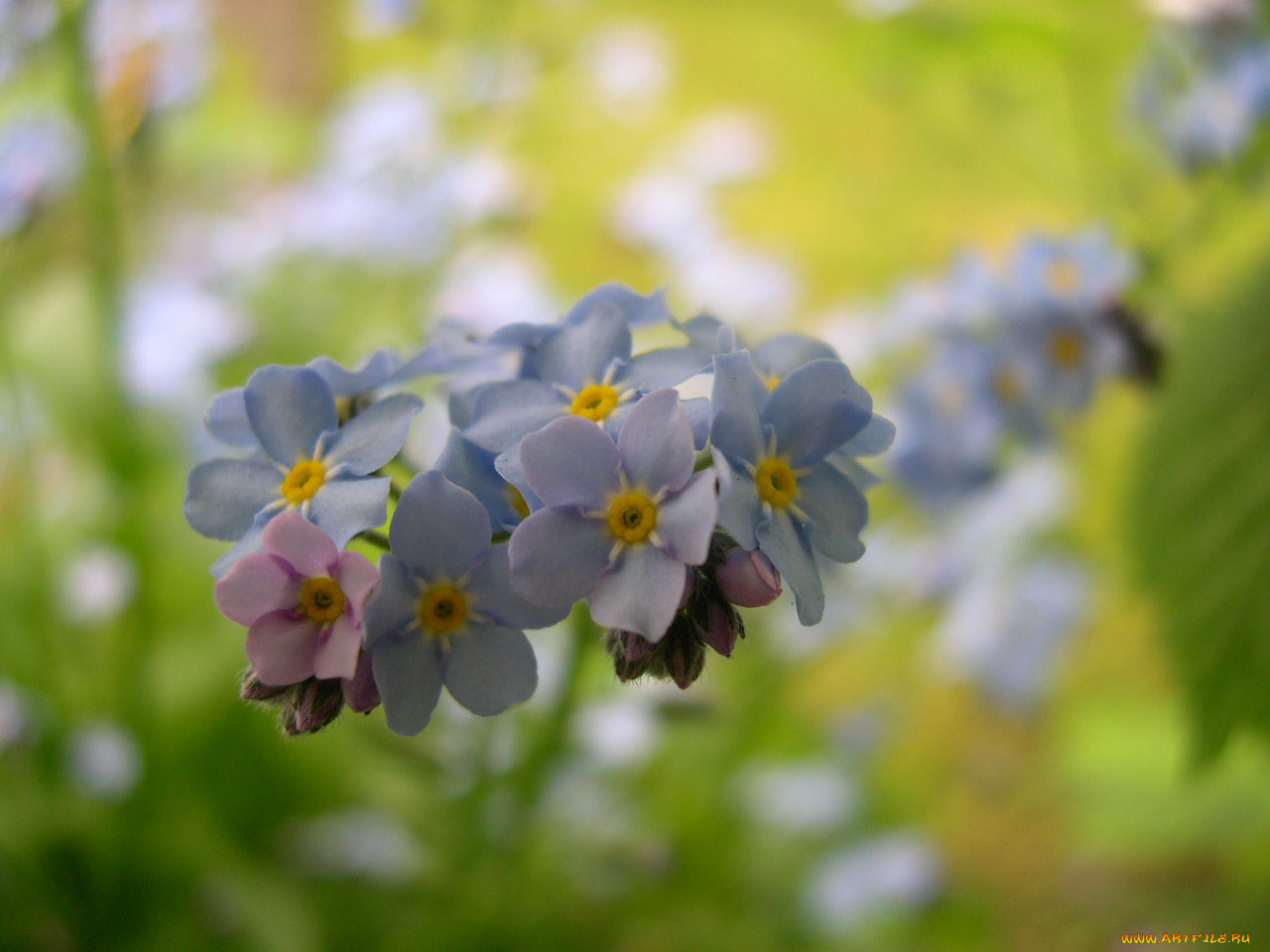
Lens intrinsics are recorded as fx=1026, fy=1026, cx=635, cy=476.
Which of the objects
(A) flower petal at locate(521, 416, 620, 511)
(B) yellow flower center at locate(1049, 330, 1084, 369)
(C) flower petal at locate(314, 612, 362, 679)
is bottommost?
(C) flower petal at locate(314, 612, 362, 679)

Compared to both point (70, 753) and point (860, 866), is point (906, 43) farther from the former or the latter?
point (70, 753)

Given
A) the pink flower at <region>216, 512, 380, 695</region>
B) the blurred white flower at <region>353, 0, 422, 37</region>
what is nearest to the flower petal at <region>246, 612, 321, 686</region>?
the pink flower at <region>216, 512, 380, 695</region>

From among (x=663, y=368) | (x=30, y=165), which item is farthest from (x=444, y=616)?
(x=30, y=165)

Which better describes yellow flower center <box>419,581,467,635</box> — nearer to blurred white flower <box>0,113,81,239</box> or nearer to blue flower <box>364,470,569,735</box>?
blue flower <box>364,470,569,735</box>

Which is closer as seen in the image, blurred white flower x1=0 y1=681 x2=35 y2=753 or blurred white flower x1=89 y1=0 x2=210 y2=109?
blurred white flower x1=0 y1=681 x2=35 y2=753

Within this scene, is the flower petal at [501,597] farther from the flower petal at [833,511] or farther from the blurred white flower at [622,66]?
the blurred white flower at [622,66]

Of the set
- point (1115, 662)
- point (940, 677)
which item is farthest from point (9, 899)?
point (1115, 662)

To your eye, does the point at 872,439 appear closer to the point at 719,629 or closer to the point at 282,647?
the point at 719,629
